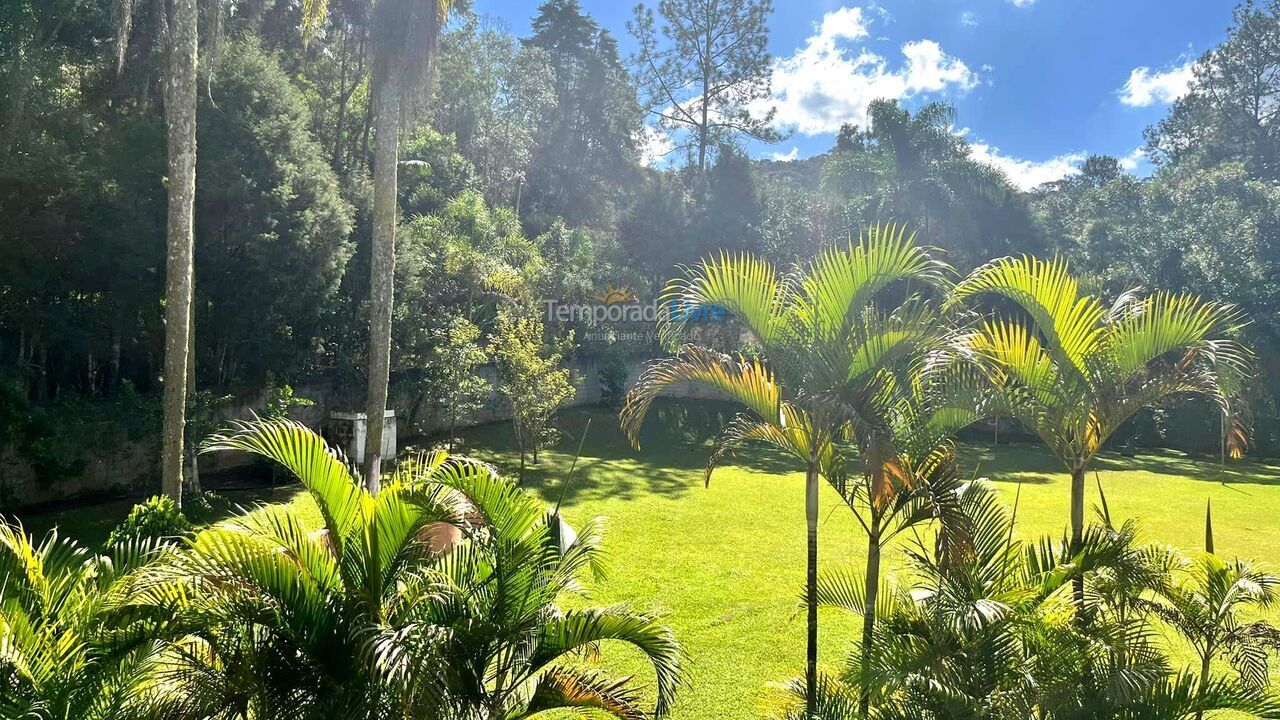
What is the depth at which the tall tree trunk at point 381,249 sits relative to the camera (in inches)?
342

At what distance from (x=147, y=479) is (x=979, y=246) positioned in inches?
836

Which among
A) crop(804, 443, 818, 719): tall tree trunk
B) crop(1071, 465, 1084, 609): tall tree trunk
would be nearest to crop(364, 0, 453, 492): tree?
crop(804, 443, 818, 719): tall tree trunk

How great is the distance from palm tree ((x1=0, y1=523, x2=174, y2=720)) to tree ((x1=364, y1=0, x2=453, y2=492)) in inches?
224

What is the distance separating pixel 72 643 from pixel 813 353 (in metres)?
3.60

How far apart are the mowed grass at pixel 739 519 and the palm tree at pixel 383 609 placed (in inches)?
63.9

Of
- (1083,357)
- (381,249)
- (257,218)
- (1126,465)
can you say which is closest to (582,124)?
(257,218)

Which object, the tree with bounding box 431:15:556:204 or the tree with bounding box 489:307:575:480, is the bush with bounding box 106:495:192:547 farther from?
the tree with bounding box 431:15:556:204

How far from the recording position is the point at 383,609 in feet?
9.40

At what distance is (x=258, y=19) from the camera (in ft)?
47.5

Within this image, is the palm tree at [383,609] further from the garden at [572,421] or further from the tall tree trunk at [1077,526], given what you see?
the tall tree trunk at [1077,526]

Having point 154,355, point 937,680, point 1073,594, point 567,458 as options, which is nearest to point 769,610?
point 1073,594

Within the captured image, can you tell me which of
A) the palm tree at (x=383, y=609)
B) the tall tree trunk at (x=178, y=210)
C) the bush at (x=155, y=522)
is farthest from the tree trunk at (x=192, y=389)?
the palm tree at (x=383, y=609)

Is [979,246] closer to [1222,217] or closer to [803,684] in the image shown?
[1222,217]

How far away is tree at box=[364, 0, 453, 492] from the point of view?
8.41 metres
